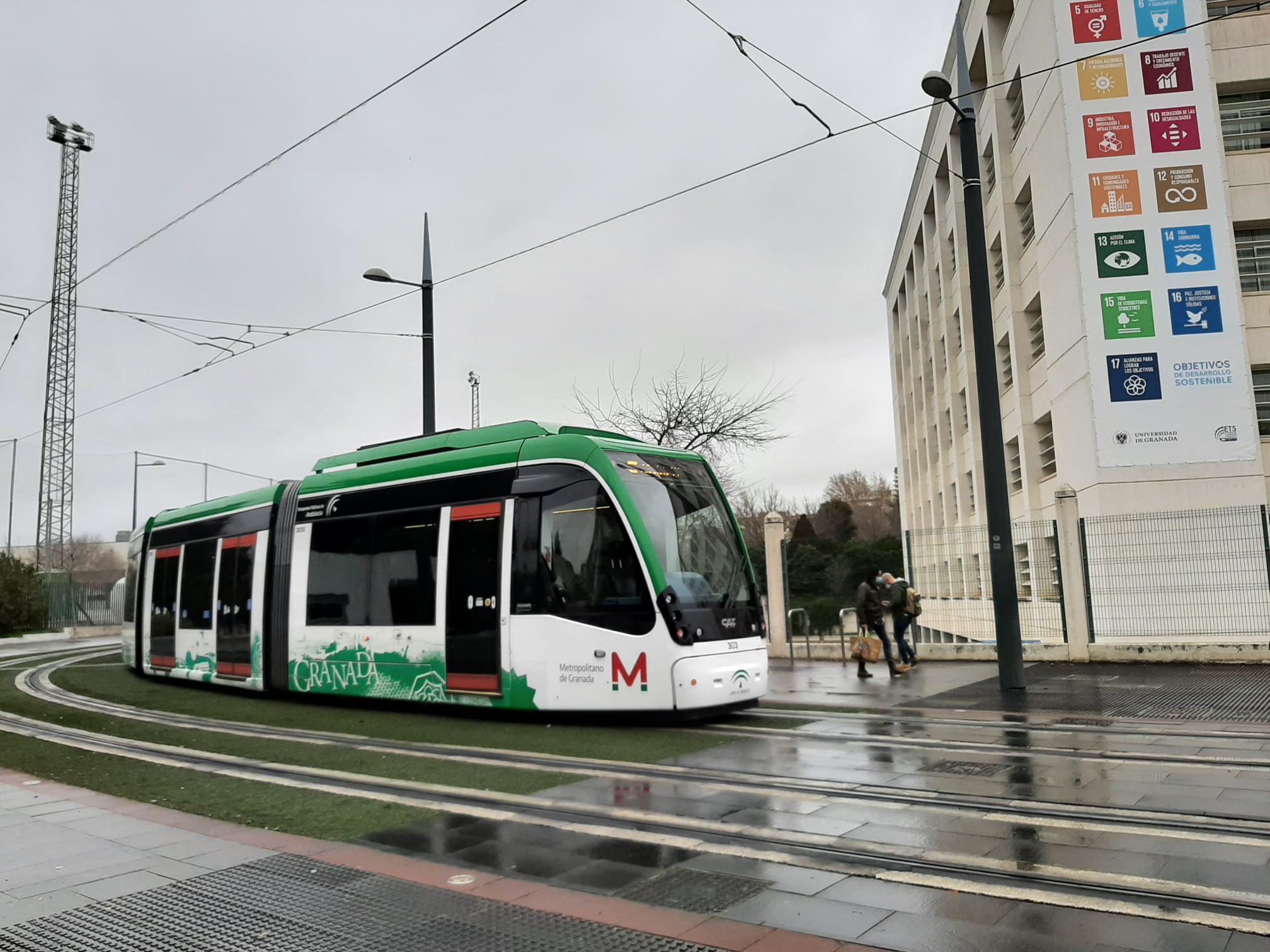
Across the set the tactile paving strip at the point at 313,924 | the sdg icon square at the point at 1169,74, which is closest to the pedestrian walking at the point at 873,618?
→ the tactile paving strip at the point at 313,924

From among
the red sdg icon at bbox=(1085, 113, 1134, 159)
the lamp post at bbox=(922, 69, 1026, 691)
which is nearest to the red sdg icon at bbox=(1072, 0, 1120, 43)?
the red sdg icon at bbox=(1085, 113, 1134, 159)

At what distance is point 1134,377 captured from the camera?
65.4 ft

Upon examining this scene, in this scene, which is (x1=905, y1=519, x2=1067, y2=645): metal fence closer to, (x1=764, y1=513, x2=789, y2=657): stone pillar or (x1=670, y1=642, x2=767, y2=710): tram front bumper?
(x1=764, y1=513, x2=789, y2=657): stone pillar

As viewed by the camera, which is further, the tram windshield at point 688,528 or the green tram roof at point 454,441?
the green tram roof at point 454,441

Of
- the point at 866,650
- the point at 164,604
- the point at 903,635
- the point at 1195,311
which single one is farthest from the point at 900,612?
the point at 164,604

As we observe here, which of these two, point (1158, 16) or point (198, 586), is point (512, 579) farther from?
point (1158, 16)

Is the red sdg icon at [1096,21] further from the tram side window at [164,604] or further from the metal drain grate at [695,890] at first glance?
the metal drain grate at [695,890]

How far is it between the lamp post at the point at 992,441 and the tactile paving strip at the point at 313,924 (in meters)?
10.1

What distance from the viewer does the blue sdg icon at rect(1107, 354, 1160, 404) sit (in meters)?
19.8

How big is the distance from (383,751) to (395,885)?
4.87 metres

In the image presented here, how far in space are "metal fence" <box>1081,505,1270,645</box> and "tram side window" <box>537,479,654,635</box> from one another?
9844 mm

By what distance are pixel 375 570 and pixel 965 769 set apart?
26.5 feet

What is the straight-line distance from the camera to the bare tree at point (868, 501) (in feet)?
293

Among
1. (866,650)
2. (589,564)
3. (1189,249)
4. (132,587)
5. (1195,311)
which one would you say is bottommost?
(866,650)
